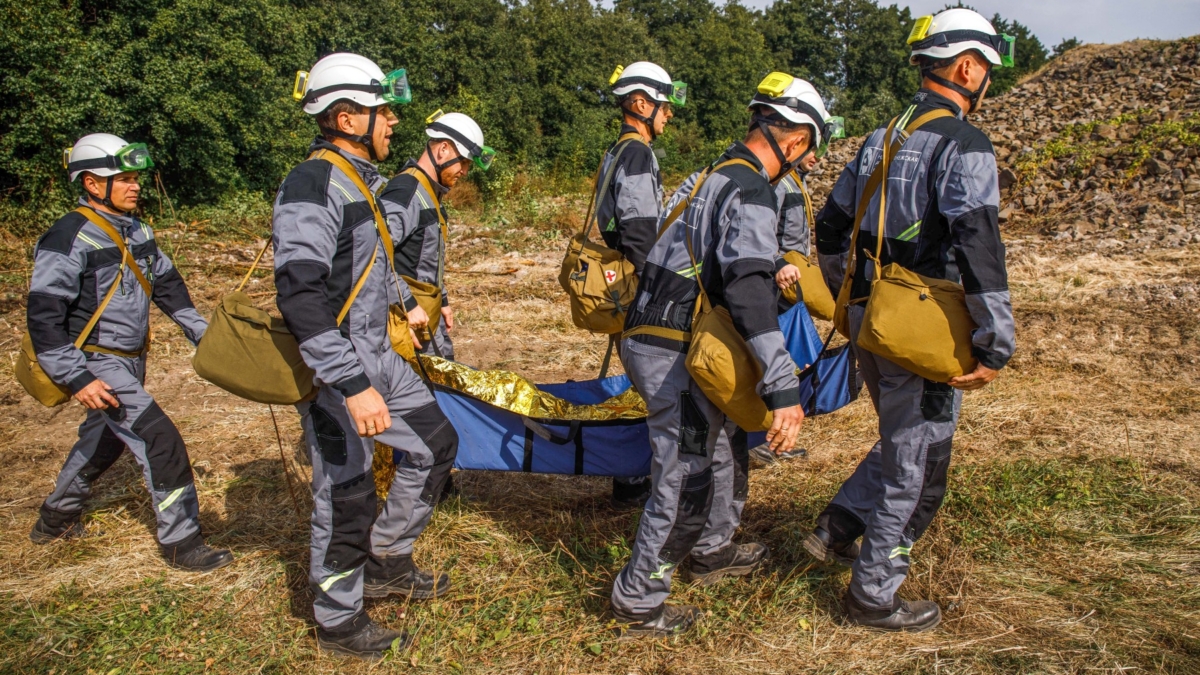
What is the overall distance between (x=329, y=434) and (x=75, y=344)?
175cm

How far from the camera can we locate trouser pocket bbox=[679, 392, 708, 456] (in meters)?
2.99

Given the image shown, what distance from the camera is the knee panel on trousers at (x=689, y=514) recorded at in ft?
10.1

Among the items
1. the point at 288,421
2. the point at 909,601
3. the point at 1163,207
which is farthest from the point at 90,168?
the point at 1163,207

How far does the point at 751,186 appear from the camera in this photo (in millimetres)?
2824

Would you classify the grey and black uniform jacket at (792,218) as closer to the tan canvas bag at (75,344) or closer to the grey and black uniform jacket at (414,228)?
the grey and black uniform jacket at (414,228)

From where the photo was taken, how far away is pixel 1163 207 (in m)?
10.1

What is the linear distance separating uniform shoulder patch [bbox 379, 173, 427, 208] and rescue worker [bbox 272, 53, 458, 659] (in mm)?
763

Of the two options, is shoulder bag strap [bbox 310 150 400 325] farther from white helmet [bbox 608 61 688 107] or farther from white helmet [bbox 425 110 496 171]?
white helmet [bbox 608 61 688 107]

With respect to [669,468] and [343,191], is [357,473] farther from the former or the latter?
[669,468]

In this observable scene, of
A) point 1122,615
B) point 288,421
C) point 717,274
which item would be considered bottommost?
point 288,421

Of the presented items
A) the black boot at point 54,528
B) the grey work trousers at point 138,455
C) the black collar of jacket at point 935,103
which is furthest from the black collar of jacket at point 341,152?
the black boot at point 54,528

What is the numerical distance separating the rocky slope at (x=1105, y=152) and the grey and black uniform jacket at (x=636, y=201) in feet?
25.3

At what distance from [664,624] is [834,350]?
1.87m

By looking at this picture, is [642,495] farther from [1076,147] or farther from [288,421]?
[1076,147]
